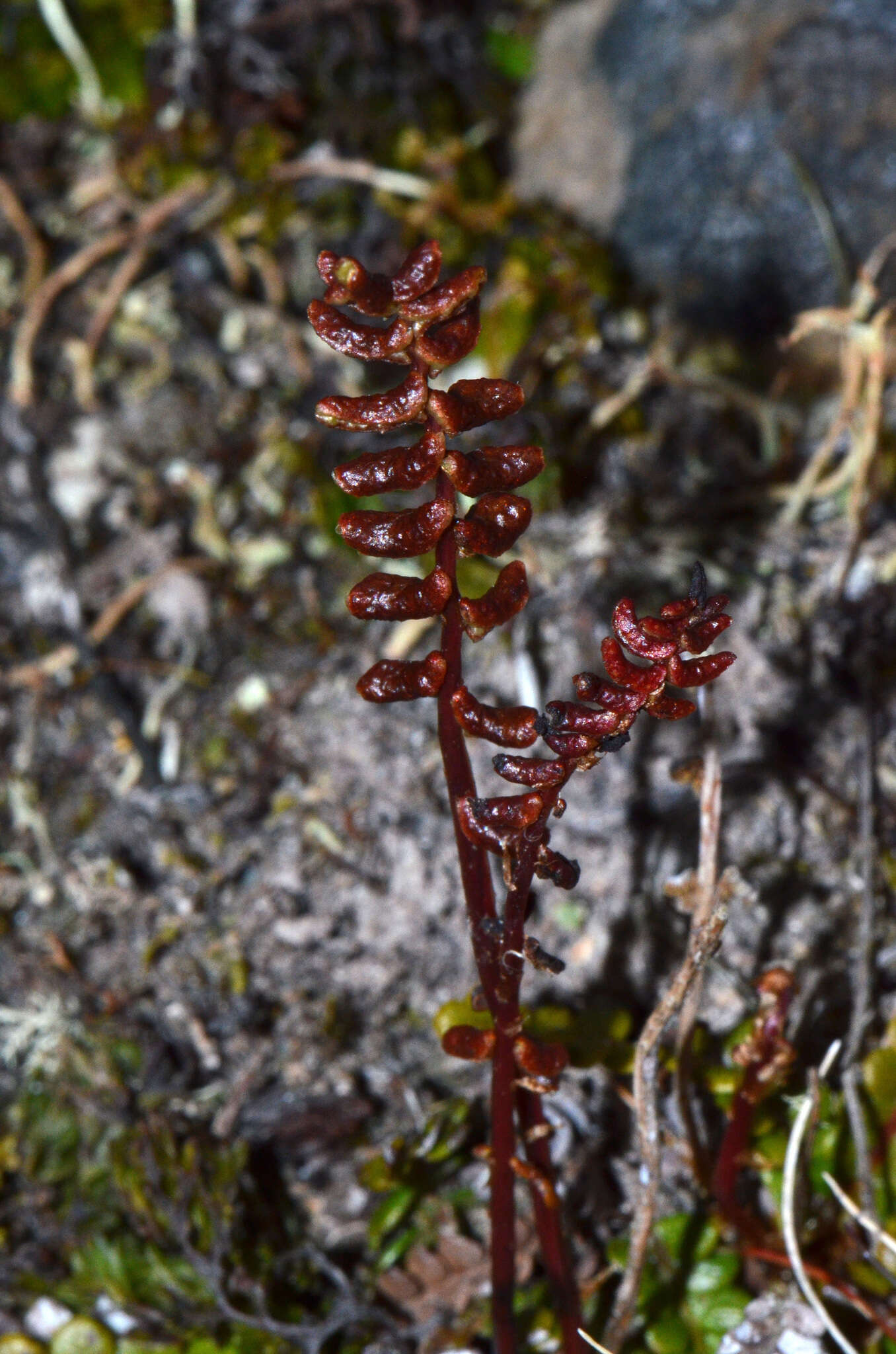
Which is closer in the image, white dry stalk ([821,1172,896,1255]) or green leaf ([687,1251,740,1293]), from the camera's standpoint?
white dry stalk ([821,1172,896,1255])

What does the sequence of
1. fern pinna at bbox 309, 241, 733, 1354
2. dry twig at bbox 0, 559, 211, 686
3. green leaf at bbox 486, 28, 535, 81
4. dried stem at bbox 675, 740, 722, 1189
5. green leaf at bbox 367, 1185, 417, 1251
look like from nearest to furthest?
fern pinna at bbox 309, 241, 733, 1354
dried stem at bbox 675, 740, 722, 1189
green leaf at bbox 367, 1185, 417, 1251
dry twig at bbox 0, 559, 211, 686
green leaf at bbox 486, 28, 535, 81

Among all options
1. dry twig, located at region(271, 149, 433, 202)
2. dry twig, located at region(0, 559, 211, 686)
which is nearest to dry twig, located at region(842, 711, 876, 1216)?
dry twig, located at region(0, 559, 211, 686)

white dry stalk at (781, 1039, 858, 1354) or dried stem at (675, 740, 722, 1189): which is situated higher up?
dried stem at (675, 740, 722, 1189)

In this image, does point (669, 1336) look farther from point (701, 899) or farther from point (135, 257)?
point (135, 257)

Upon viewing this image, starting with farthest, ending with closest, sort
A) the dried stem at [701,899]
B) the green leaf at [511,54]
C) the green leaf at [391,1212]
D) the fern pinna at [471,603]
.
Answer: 1. the green leaf at [511,54]
2. the green leaf at [391,1212]
3. the dried stem at [701,899]
4. the fern pinna at [471,603]

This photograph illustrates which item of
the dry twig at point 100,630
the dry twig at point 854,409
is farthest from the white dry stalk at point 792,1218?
the dry twig at point 100,630

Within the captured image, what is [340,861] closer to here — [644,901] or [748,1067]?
[644,901]

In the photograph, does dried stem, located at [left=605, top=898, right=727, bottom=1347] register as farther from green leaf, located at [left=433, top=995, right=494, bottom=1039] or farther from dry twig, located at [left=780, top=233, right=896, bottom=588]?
dry twig, located at [left=780, top=233, right=896, bottom=588]

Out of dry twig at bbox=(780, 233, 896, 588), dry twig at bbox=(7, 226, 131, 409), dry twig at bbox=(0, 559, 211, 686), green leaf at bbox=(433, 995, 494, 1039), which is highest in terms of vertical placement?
dry twig at bbox=(7, 226, 131, 409)

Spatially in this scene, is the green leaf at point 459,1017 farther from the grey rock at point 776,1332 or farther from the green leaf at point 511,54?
the green leaf at point 511,54
